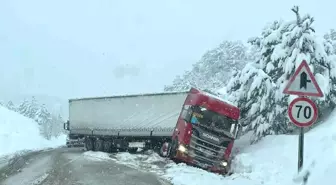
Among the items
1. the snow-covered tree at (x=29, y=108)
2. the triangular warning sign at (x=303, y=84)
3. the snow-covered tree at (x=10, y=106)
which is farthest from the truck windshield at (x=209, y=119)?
the snow-covered tree at (x=10, y=106)

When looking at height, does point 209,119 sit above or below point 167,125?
above

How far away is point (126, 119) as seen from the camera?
23.8m

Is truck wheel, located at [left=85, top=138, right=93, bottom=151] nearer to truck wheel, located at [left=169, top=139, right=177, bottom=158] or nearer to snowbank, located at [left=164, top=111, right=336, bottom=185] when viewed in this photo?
snowbank, located at [left=164, top=111, right=336, bottom=185]

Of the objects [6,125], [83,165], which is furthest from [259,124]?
[6,125]

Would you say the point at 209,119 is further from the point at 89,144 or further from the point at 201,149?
the point at 89,144

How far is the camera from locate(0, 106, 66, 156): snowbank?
43062 mm

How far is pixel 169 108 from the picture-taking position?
20.6 m

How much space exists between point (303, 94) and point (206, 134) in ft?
29.9

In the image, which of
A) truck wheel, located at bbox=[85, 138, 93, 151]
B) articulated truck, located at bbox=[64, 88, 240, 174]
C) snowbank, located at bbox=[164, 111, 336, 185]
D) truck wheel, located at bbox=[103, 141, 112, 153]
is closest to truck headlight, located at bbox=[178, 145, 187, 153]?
articulated truck, located at bbox=[64, 88, 240, 174]

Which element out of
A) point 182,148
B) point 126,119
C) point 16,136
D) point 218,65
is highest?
point 218,65

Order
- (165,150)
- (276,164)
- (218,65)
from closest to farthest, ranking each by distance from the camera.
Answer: (276,164) < (165,150) < (218,65)

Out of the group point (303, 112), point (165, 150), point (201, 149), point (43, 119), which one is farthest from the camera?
point (43, 119)

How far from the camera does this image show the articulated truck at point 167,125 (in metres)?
17.5

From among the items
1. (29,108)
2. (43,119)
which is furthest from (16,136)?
(29,108)
